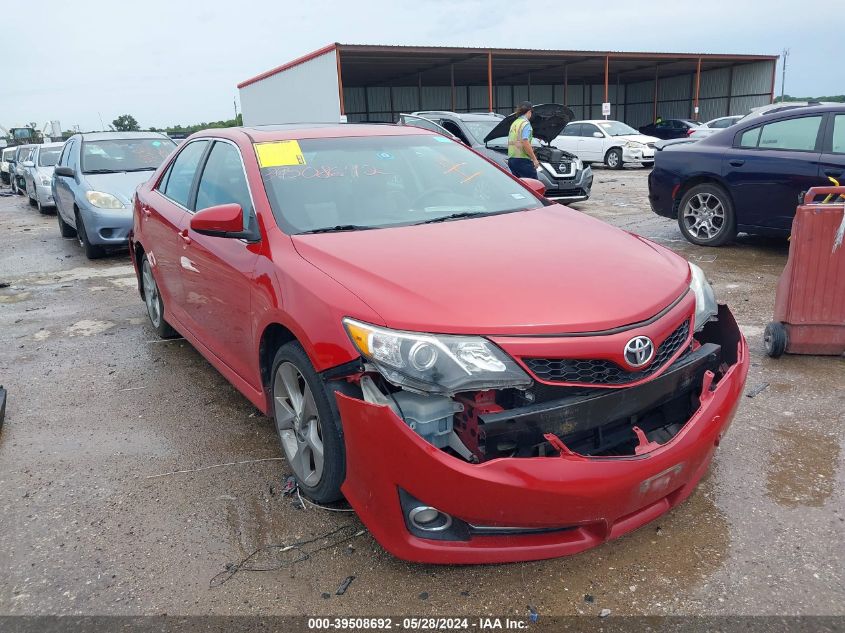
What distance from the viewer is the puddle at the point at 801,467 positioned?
2790mm

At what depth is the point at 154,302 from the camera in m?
5.18

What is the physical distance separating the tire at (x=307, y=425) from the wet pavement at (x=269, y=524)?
0.57 ft

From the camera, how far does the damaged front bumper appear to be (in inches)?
82.1

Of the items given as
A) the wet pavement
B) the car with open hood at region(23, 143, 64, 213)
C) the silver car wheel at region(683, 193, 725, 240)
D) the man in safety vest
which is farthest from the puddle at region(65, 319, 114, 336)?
the car with open hood at region(23, 143, 64, 213)

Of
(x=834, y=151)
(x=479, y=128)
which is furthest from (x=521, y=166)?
(x=834, y=151)

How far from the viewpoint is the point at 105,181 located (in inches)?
347

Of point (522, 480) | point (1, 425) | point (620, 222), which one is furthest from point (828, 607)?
point (620, 222)

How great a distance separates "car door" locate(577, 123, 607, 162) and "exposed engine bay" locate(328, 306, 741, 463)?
18325 mm

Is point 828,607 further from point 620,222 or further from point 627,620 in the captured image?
point 620,222

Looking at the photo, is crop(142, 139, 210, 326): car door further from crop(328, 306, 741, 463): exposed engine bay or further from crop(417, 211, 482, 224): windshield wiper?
crop(328, 306, 741, 463): exposed engine bay

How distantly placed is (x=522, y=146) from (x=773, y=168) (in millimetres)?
3781

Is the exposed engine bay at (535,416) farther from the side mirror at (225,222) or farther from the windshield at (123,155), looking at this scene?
the windshield at (123,155)

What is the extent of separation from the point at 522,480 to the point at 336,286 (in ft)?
3.14

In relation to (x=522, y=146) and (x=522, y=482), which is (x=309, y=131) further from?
(x=522, y=146)
